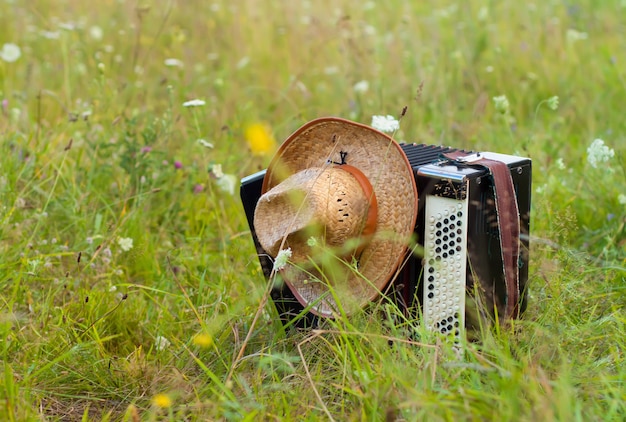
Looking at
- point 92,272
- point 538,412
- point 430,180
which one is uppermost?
point 430,180

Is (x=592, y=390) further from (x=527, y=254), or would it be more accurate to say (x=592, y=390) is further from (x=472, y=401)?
(x=527, y=254)

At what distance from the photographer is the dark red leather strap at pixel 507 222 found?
2.56m

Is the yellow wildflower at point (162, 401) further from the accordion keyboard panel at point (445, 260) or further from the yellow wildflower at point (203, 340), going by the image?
the accordion keyboard panel at point (445, 260)

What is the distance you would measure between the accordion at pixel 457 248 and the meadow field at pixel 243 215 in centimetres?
10

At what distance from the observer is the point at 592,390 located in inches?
81.8

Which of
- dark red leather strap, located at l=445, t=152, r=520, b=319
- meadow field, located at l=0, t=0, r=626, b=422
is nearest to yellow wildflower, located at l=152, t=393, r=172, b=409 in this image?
meadow field, located at l=0, t=0, r=626, b=422

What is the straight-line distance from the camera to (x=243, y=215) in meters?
3.93

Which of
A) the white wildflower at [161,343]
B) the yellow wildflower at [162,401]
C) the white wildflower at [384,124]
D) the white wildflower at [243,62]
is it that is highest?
the white wildflower at [384,124]

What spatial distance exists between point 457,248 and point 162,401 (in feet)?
3.25

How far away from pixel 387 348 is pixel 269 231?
0.54m

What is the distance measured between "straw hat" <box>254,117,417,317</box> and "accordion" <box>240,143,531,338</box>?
0.20 feet

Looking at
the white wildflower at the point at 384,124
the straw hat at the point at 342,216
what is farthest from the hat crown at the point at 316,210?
the white wildflower at the point at 384,124

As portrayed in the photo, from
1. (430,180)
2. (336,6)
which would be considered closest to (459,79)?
(336,6)

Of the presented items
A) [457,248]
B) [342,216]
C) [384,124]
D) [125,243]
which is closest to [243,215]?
[125,243]
